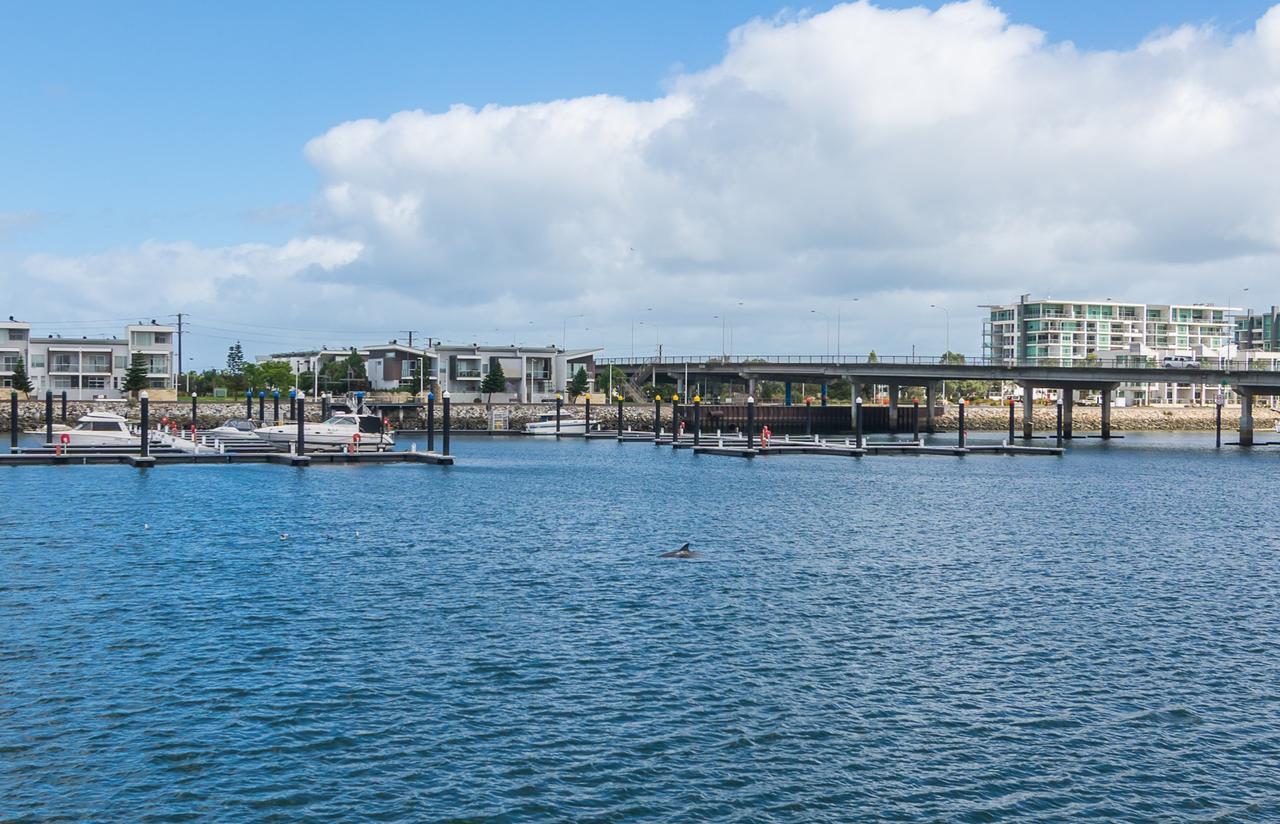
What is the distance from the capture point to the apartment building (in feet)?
534

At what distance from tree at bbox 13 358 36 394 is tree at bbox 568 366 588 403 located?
77681mm

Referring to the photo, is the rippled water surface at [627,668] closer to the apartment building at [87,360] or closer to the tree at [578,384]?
the apartment building at [87,360]

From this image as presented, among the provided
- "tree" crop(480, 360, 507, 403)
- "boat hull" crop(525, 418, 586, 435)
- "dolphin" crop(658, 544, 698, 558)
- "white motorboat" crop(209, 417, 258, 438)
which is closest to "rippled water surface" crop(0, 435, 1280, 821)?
"dolphin" crop(658, 544, 698, 558)

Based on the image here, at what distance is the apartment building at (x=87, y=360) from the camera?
163m

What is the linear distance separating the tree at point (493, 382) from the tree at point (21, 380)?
202 feet

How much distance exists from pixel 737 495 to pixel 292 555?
33930mm

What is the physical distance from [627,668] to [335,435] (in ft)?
238

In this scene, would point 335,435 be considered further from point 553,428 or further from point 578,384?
point 578,384

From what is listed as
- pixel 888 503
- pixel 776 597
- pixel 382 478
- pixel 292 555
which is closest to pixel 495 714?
pixel 776 597

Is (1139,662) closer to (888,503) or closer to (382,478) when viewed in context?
(888,503)

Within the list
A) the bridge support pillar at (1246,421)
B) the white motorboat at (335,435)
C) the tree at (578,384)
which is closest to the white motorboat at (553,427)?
the tree at (578,384)

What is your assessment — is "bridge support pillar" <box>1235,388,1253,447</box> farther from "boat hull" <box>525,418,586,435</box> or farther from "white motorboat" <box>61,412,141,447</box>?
"white motorboat" <box>61,412,141,447</box>

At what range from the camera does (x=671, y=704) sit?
26359 millimetres

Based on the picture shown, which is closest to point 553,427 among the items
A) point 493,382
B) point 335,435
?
point 493,382
